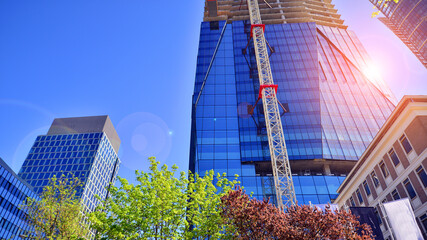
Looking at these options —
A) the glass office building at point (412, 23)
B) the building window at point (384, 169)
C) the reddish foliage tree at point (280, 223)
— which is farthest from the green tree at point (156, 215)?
the glass office building at point (412, 23)

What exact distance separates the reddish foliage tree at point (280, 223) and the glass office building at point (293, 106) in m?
37.1

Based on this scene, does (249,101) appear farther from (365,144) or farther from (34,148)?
(34,148)

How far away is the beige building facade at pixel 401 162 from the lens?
82.3 feet

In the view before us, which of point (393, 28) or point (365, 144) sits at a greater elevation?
point (393, 28)

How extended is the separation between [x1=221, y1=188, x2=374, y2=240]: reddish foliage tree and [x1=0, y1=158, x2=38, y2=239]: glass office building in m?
73.1

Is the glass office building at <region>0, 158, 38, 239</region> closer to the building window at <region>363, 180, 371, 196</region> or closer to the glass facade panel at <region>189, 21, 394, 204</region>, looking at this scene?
the glass facade panel at <region>189, 21, 394, 204</region>

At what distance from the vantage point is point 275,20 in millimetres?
95312

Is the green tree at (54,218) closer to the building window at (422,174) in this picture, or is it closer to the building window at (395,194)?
the building window at (422,174)

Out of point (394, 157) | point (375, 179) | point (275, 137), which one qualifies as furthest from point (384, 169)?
point (275, 137)

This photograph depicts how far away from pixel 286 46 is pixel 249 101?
2528 cm

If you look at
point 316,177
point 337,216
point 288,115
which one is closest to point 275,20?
point 288,115

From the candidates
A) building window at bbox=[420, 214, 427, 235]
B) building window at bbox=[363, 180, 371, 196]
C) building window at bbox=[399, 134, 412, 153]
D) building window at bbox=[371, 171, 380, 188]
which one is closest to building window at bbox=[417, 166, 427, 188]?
building window at bbox=[399, 134, 412, 153]

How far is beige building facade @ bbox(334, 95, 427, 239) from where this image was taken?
25.1m

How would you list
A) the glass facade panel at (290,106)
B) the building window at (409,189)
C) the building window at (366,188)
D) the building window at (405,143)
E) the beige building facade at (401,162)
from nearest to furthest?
the beige building facade at (401,162) → the building window at (409,189) → the building window at (405,143) → the building window at (366,188) → the glass facade panel at (290,106)
